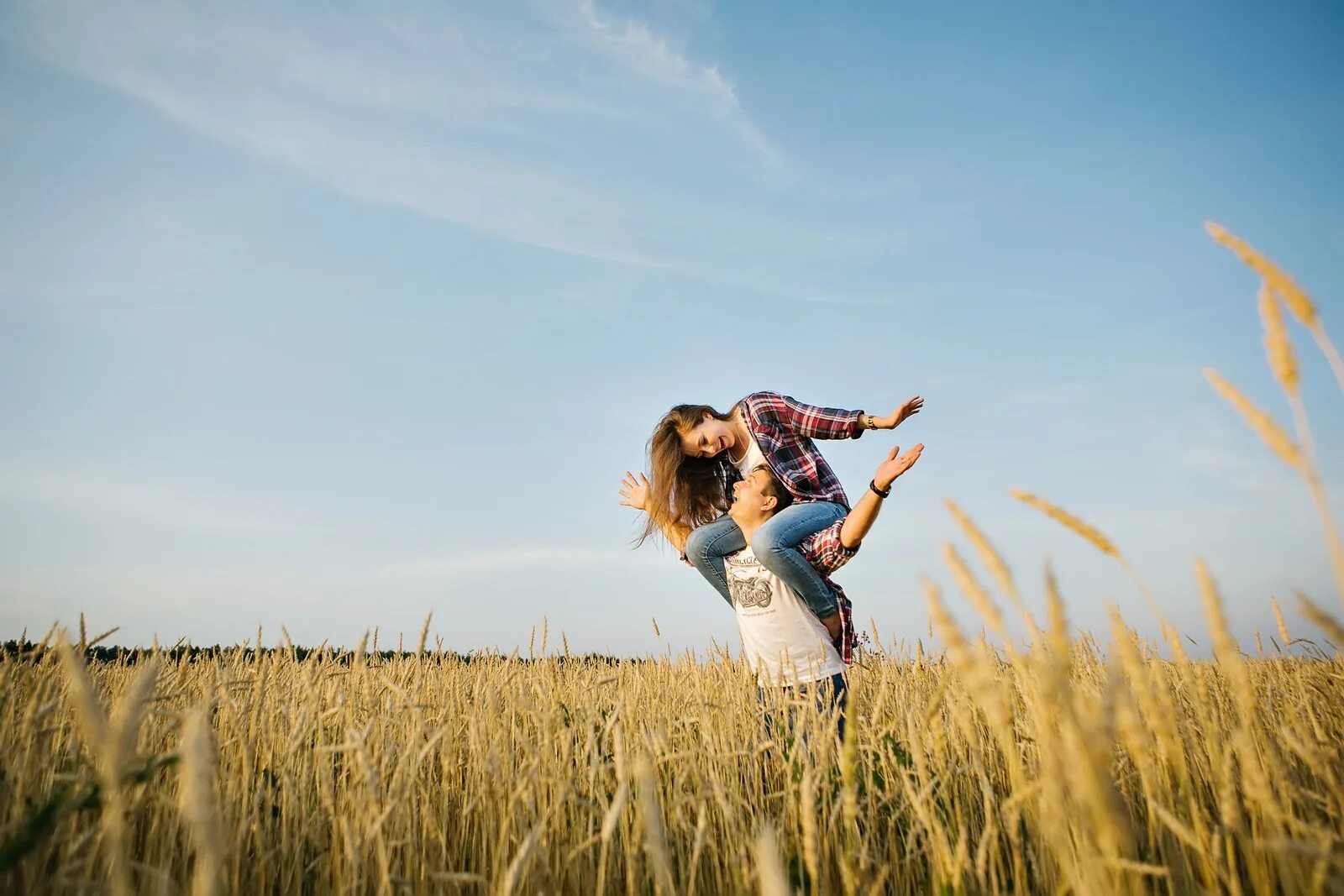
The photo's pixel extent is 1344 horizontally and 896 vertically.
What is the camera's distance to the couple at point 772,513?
11.7 ft

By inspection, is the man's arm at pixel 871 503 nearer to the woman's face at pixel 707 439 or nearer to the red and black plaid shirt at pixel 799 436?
the red and black plaid shirt at pixel 799 436

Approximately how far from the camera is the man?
141 inches

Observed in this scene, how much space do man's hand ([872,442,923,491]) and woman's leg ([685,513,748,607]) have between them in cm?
116

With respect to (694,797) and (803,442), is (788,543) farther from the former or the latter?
(694,797)

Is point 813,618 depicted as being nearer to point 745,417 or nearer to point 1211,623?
point 745,417

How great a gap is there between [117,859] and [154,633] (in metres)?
2.55

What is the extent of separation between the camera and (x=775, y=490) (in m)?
4.19

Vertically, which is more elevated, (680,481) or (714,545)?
(680,481)

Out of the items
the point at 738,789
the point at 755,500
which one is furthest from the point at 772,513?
the point at 738,789

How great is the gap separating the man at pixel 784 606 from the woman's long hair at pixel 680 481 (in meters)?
0.53

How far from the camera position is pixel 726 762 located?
2.45 meters

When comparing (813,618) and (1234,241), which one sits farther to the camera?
(813,618)

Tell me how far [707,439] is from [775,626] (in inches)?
47.1

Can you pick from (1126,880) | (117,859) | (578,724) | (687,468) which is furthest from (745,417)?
(117,859)
